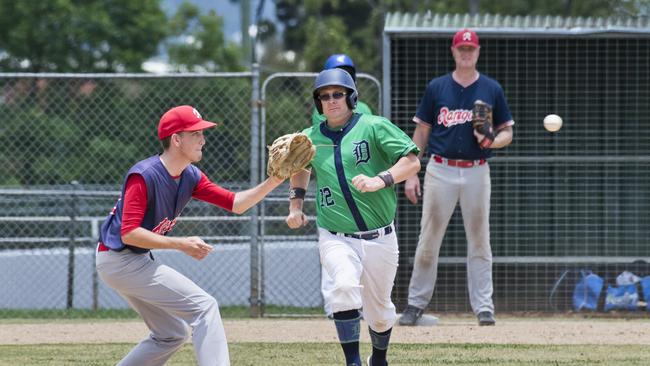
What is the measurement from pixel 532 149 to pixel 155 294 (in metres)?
5.62

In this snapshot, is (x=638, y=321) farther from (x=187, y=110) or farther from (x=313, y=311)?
(x=187, y=110)

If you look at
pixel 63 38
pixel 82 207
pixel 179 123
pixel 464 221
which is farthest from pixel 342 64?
pixel 63 38

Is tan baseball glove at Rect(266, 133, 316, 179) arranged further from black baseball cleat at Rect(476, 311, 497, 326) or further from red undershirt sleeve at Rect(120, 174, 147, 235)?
black baseball cleat at Rect(476, 311, 497, 326)

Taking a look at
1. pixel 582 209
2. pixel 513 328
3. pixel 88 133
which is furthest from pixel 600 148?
pixel 88 133

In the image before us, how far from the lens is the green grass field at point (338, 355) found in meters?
6.77

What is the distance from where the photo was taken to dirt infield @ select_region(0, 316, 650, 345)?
25.8 ft

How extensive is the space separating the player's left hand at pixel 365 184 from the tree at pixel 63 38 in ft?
67.9

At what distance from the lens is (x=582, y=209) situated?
412 inches

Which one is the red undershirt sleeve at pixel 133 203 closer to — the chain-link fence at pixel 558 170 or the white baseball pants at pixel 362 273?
the white baseball pants at pixel 362 273

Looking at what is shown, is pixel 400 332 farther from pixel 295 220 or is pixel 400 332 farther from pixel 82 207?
pixel 82 207

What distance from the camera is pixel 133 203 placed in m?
5.50

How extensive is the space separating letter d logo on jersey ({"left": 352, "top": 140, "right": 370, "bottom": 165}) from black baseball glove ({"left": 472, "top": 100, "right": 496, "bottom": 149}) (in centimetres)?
234

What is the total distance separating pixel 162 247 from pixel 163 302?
13.7 inches

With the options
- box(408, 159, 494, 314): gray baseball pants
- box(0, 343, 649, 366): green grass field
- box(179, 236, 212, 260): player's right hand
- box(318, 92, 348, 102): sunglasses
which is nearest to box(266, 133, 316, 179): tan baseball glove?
box(318, 92, 348, 102): sunglasses
